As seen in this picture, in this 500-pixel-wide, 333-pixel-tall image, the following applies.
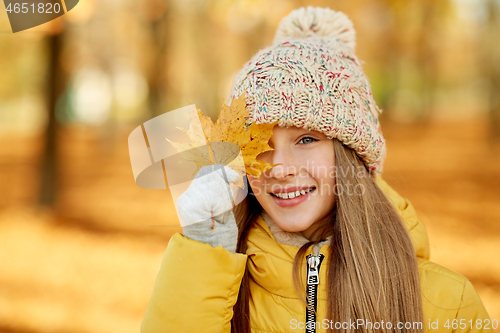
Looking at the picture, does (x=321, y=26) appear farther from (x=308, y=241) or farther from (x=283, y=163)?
(x=308, y=241)

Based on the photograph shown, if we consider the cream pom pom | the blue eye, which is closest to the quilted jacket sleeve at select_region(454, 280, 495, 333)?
the blue eye

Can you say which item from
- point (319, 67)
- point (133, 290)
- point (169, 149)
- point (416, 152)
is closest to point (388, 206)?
point (319, 67)

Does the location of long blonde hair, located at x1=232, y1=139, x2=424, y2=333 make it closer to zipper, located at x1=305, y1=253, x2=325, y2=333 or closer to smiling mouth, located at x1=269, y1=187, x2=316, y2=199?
zipper, located at x1=305, y1=253, x2=325, y2=333

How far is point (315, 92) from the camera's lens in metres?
1.66

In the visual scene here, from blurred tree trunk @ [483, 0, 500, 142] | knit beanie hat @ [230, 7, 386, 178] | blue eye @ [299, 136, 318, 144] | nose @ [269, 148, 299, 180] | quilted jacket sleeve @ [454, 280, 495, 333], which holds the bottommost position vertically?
quilted jacket sleeve @ [454, 280, 495, 333]

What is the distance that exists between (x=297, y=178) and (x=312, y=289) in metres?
0.48

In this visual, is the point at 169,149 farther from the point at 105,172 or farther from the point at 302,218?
the point at 105,172

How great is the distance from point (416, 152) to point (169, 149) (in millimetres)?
12969

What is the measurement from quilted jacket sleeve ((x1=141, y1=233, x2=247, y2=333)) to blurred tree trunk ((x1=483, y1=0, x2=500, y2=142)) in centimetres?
1243

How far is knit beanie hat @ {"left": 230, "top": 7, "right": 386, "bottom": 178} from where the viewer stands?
1.64 m

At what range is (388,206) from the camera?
184cm

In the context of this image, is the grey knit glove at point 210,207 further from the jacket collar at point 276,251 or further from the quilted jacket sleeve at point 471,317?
the quilted jacket sleeve at point 471,317


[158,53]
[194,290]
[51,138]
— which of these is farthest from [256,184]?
[158,53]

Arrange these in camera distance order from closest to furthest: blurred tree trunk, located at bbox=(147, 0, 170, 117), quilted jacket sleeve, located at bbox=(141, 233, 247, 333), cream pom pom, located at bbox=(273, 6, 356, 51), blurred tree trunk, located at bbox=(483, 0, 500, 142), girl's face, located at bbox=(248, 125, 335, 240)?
quilted jacket sleeve, located at bbox=(141, 233, 247, 333)
girl's face, located at bbox=(248, 125, 335, 240)
cream pom pom, located at bbox=(273, 6, 356, 51)
blurred tree trunk, located at bbox=(147, 0, 170, 117)
blurred tree trunk, located at bbox=(483, 0, 500, 142)
